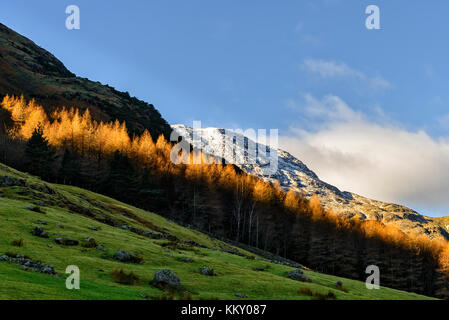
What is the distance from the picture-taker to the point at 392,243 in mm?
130625

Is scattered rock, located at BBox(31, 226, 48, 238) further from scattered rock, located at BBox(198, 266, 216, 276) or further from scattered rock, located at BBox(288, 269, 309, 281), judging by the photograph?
scattered rock, located at BBox(288, 269, 309, 281)

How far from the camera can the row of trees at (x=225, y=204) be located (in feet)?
337

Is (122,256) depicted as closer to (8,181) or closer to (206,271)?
(206,271)

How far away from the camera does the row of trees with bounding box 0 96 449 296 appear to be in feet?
337

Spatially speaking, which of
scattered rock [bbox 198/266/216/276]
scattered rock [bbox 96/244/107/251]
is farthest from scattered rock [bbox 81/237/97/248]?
scattered rock [bbox 198/266/216/276]

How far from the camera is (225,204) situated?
412 ft

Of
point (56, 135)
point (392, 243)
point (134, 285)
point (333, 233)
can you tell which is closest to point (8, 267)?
point (134, 285)

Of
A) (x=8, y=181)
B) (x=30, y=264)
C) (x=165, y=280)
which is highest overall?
(x=8, y=181)

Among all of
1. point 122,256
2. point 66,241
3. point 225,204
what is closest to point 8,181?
point 66,241

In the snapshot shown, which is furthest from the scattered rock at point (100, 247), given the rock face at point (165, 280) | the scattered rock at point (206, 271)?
the rock face at point (165, 280)

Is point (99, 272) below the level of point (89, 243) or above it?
below

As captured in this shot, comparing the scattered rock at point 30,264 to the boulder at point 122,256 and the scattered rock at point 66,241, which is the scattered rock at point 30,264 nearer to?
the scattered rock at point 66,241
